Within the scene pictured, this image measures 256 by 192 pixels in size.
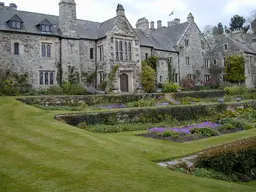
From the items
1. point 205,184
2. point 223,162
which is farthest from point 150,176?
point 223,162

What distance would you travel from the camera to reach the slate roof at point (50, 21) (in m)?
28.4

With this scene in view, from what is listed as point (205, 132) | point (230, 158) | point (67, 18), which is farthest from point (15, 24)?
point (230, 158)

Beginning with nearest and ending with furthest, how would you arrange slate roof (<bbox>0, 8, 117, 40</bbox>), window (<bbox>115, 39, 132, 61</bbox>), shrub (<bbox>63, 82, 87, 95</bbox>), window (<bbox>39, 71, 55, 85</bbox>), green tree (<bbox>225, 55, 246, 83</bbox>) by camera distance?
1. shrub (<bbox>63, 82, 87, 95</bbox>)
2. slate roof (<bbox>0, 8, 117, 40</bbox>)
3. window (<bbox>39, 71, 55, 85</bbox>)
4. window (<bbox>115, 39, 132, 61</bbox>)
5. green tree (<bbox>225, 55, 246, 83</bbox>)

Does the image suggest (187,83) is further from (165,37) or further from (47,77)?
(47,77)

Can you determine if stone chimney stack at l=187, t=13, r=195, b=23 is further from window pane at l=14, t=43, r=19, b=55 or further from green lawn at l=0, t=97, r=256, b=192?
green lawn at l=0, t=97, r=256, b=192

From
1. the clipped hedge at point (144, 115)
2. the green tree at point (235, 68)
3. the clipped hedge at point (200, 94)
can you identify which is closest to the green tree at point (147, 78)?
the clipped hedge at point (200, 94)

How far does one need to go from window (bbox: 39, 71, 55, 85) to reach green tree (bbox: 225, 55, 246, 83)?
2897 centimetres

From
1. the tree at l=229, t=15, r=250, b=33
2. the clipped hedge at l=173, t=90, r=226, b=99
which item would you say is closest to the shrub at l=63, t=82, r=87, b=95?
the clipped hedge at l=173, t=90, r=226, b=99

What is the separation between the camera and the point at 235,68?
45.4 meters

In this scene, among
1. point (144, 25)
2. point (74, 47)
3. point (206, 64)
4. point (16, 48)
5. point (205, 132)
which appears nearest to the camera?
point (205, 132)

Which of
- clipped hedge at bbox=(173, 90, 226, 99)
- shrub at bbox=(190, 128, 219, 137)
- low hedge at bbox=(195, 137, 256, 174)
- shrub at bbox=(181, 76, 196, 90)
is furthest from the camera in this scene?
shrub at bbox=(181, 76, 196, 90)

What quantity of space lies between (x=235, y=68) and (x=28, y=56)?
3197cm

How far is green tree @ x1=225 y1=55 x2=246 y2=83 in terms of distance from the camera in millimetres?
45094

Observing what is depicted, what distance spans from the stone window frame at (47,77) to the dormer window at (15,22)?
4.88m
